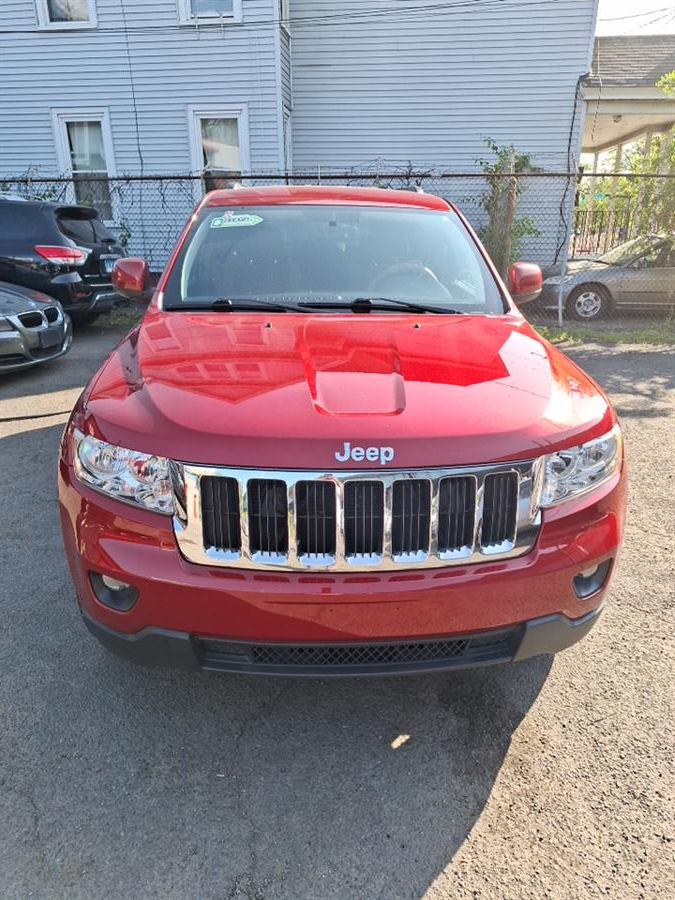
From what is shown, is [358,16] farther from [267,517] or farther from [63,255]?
[267,517]

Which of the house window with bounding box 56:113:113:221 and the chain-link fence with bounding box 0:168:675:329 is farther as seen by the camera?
the house window with bounding box 56:113:113:221

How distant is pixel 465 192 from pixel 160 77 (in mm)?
6416

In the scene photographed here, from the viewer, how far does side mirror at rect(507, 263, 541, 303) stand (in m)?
3.69

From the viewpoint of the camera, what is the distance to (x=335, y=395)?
201 centimetres

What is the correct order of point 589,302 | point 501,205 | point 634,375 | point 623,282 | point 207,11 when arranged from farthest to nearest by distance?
point 207,11 → point 501,205 → point 589,302 → point 623,282 → point 634,375

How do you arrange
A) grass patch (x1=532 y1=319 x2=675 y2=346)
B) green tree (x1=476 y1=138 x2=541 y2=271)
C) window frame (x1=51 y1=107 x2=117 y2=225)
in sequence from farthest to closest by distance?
window frame (x1=51 y1=107 x2=117 y2=225)
green tree (x1=476 y1=138 x2=541 y2=271)
grass patch (x1=532 y1=319 x2=675 y2=346)

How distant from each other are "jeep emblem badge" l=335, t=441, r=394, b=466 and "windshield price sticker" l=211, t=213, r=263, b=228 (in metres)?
2.06

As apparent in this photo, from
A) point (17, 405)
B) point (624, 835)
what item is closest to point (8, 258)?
point (17, 405)

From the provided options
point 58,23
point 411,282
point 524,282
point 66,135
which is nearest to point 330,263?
point 411,282

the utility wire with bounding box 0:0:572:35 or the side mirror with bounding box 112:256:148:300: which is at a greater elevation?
the utility wire with bounding box 0:0:572:35

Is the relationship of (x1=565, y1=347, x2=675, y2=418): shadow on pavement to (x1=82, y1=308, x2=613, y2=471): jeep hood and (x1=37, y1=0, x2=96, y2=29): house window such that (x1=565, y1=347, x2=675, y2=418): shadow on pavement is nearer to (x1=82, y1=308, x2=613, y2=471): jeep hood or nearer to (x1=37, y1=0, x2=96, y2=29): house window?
(x1=82, y1=308, x2=613, y2=471): jeep hood

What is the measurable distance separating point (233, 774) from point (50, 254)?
26.0ft

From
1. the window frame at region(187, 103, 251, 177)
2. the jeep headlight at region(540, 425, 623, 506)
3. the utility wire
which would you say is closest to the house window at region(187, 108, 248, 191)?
the window frame at region(187, 103, 251, 177)

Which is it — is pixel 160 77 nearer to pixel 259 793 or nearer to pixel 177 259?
pixel 177 259
